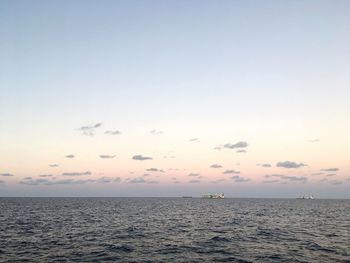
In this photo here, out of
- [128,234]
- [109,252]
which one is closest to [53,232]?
[128,234]

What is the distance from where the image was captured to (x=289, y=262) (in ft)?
131

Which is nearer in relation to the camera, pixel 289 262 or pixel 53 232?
pixel 289 262

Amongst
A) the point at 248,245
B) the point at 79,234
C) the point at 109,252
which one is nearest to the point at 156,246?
the point at 109,252

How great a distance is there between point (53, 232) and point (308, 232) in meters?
43.2

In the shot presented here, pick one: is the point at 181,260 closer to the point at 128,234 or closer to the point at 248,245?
the point at 248,245

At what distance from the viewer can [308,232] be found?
217 ft

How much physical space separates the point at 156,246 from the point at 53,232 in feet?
72.9

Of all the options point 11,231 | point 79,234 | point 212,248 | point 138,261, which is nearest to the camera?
point 138,261

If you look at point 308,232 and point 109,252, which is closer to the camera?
point 109,252

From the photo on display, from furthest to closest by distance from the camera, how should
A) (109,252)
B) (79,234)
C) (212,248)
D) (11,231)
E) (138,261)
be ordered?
(11,231)
(79,234)
(212,248)
(109,252)
(138,261)

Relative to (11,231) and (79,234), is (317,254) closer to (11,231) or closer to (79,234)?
(79,234)

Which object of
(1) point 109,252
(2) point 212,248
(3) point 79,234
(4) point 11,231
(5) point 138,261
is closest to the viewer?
(5) point 138,261

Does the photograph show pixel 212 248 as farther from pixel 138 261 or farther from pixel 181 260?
pixel 138 261

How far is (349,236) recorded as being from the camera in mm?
60656
